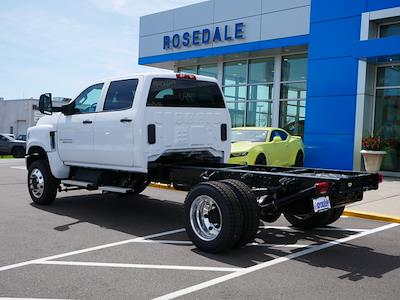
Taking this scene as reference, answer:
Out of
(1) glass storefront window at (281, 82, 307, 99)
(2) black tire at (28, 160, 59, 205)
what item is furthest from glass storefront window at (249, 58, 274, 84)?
(2) black tire at (28, 160, 59, 205)

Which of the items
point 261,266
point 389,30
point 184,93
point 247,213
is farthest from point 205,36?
point 261,266

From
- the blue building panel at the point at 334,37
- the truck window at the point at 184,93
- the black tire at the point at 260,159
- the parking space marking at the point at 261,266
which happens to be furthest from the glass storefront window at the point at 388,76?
the truck window at the point at 184,93

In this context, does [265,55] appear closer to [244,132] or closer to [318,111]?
[318,111]

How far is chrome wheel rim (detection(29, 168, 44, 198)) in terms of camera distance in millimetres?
8953

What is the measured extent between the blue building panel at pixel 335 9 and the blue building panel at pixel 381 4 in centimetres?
18

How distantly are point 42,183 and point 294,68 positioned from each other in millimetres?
13599

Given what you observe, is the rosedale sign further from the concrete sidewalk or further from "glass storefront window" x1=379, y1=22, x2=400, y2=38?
the concrete sidewalk

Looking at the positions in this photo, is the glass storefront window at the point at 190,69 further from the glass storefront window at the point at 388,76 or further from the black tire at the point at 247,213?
the black tire at the point at 247,213

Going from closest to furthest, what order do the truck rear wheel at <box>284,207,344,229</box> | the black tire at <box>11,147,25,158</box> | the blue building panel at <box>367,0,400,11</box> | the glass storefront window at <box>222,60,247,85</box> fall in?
the truck rear wheel at <box>284,207,344,229</box> → the blue building panel at <box>367,0,400,11</box> → the glass storefront window at <box>222,60,247,85</box> → the black tire at <box>11,147,25,158</box>

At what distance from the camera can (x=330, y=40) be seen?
16.5 m

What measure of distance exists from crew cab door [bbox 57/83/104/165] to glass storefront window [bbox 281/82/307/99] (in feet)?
41.5

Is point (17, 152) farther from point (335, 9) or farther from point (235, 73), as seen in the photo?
point (335, 9)

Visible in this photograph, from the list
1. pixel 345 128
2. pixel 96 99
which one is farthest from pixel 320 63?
pixel 96 99

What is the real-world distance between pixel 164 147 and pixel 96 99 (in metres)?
1.68
